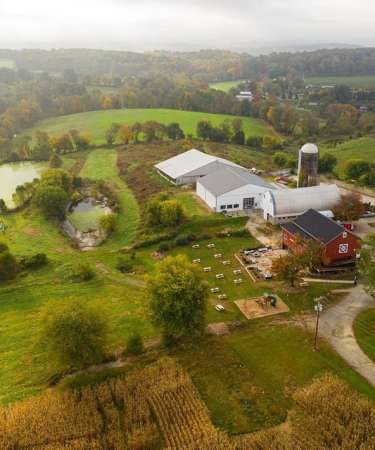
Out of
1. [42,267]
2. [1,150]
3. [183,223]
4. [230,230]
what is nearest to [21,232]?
[42,267]

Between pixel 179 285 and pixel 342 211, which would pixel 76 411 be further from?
pixel 342 211

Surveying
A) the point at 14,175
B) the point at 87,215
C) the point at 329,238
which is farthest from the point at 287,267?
the point at 14,175

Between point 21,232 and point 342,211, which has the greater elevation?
point 342,211

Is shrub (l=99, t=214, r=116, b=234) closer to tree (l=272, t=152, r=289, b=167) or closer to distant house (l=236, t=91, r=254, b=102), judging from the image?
tree (l=272, t=152, r=289, b=167)

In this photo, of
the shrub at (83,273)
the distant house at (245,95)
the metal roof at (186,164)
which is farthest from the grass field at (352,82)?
the shrub at (83,273)

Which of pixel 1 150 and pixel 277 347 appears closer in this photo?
pixel 277 347

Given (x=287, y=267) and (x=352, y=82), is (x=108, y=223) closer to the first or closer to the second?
(x=287, y=267)

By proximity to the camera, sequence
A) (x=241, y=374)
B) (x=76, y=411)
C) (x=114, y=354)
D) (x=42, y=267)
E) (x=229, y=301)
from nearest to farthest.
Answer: (x=76, y=411)
(x=241, y=374)
(x=114, y=354)
(x=229, y=301)
(x=42, y=267)
